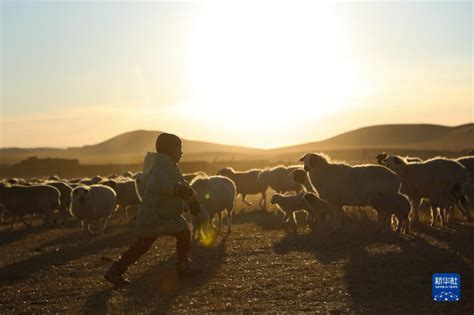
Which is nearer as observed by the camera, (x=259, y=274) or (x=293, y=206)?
(x=259, y=274)

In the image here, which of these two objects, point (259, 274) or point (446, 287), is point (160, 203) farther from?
point (446, 287)

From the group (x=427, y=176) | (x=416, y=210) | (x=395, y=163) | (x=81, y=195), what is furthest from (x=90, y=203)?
(x=427, y=176)

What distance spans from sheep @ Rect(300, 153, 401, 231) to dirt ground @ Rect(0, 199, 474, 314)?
33.3 inches

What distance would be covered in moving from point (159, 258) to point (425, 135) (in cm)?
14896

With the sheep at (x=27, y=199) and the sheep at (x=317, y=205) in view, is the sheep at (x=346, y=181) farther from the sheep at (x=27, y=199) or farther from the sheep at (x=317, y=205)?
the sheep at (x=27, y=199)

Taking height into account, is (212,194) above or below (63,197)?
above

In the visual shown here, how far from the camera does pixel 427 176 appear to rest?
13844mm

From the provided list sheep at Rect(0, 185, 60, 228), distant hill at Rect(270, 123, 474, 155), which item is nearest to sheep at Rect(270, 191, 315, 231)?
sheep at Rect(0, 185, 60, 228)

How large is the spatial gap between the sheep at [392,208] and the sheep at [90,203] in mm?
8065

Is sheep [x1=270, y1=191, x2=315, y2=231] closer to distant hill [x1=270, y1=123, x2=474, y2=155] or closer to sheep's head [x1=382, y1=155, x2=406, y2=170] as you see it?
sheep's head [x1=382, y1=155, x2=406, y2=170]

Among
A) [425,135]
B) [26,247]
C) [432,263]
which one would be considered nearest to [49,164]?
[26,247]

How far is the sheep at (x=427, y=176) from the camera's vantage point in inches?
536

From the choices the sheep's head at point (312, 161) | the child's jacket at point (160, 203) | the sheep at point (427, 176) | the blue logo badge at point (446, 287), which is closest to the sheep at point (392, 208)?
the sheep at point (427, 176)

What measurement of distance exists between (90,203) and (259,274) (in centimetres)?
830
